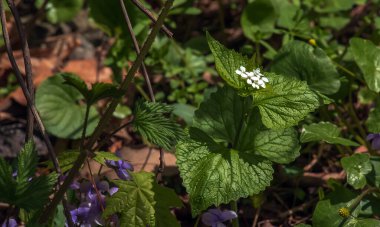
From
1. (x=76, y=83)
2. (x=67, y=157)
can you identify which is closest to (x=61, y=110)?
(x=67, y=157)

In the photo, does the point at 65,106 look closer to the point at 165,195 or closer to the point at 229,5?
the point at 165,195

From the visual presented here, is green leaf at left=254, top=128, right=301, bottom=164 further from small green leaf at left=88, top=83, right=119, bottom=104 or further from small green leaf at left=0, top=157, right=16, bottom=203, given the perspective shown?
small green leaf at left=0, top=157, right=16, bottom=203

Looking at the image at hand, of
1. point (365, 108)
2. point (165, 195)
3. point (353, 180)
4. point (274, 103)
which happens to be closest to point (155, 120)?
point (165, 195)

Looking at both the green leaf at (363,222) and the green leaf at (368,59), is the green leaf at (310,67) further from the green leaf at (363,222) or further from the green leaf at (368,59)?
the green leaf at (363,222)

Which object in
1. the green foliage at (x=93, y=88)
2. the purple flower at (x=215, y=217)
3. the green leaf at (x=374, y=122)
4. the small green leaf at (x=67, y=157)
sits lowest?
the purple flower at (x=215, y=217)

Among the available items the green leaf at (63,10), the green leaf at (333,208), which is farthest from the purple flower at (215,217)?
the green leaf at (63,10)
